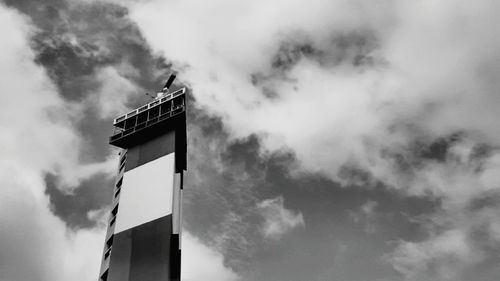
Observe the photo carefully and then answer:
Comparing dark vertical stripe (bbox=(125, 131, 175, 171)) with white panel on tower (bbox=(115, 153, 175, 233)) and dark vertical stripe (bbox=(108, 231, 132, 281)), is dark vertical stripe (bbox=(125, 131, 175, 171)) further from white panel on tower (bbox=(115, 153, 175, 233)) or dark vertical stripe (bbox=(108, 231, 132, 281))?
dark vertical stripe (bbox=(108, 231, 132, 281))

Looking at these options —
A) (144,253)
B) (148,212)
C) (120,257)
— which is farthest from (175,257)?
(148,212)

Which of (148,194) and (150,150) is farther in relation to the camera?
(150,150)

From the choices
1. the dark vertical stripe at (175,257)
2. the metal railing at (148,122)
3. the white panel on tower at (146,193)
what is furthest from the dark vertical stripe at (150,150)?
the dark vertical stripe at (175,257)

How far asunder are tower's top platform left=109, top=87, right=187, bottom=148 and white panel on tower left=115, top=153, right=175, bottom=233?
519cm

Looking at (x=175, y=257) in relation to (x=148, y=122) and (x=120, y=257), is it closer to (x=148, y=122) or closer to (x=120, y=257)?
(x=120, y=257)

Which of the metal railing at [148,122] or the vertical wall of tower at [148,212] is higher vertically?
the metal railing at [148,122]

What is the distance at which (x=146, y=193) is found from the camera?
49.9 m

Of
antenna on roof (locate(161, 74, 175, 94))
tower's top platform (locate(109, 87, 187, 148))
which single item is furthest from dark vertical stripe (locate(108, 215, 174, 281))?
antenna on roof (locate(161, 74, 175, 94))

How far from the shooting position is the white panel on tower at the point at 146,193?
156 ft

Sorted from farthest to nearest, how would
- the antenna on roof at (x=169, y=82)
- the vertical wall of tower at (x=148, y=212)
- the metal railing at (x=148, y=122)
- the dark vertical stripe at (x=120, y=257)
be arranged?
1. the antenna on roof at (x=169, y=82)
2. the metal railing at (x=148, y=122)
3. the vertical wall of tower at (x=148, y=212)
4. the dark vertical stripe at (x=120, y=257)

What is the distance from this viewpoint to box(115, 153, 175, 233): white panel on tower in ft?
156

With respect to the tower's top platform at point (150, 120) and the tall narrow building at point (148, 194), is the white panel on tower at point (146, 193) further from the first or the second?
the tower's top platform at point (150, 120)

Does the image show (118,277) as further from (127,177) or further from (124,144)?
(124,144)

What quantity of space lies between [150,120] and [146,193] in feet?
40.0
